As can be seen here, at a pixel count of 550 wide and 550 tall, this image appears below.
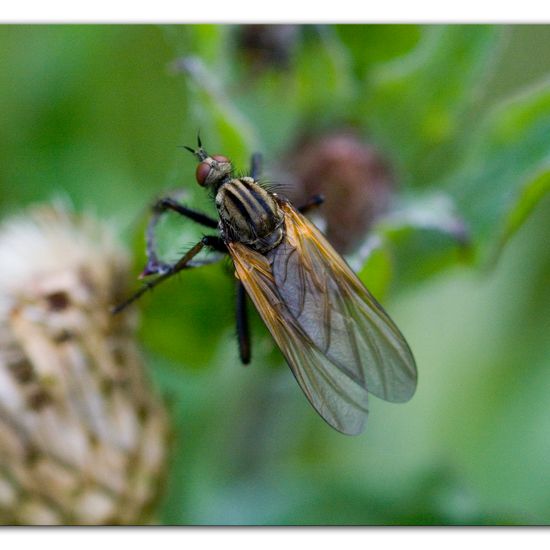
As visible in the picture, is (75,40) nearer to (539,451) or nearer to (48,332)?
(48,332)

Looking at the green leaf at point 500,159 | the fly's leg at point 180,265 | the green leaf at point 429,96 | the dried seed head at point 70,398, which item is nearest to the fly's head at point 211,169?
the fly's leg at point 180,265

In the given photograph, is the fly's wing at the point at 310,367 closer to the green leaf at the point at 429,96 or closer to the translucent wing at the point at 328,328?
the translucent wing at the point at 328,328

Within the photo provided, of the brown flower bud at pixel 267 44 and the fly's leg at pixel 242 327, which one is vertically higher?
the brown flower bud at pixel 267 44

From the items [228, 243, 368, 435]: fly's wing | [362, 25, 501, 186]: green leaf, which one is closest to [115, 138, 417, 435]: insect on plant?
[228, 243, 368, 435]: fly's wing

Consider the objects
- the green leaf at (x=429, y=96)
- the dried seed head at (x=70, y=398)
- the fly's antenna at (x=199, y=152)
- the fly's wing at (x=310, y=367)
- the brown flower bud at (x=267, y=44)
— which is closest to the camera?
the fly's wing at (x=310, y=367)

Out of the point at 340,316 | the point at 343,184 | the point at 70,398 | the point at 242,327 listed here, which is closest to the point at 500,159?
the point at 343,184
